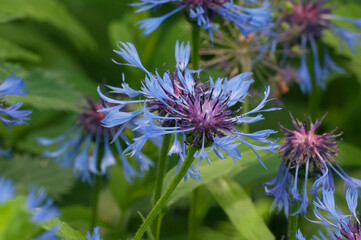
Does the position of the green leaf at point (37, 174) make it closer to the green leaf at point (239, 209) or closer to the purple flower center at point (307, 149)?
the green leaf at point (239, 209)

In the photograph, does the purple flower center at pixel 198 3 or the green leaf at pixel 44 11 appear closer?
the purple flower center at pixel 198 3

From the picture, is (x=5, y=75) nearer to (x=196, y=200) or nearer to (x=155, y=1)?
(x=155, y=1)

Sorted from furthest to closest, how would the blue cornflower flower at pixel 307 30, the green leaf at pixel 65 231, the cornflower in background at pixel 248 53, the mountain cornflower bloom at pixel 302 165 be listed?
1. the blue cornflower flower at pixel 307 30
2. the cornflower in background at pixel 248 53
3. the mountain cornflower bloom at pixel 302 165
4. the green leaf at pixel 65 231

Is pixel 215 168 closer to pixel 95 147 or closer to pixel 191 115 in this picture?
pixel 191 115

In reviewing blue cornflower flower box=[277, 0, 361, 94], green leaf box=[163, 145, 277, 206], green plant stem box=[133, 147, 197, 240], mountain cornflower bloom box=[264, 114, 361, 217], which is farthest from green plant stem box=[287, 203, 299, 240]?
blue cornflower flower box=[277, 0, 361, 94]

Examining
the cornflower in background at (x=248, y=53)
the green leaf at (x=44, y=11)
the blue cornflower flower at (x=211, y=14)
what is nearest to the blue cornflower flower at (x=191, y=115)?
the blue cornflower flower at (x=211, y=14)

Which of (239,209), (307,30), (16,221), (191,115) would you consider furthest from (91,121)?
(16,221)

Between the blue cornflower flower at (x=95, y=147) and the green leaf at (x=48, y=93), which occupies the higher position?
the green leaf at (x=48, y=93)
